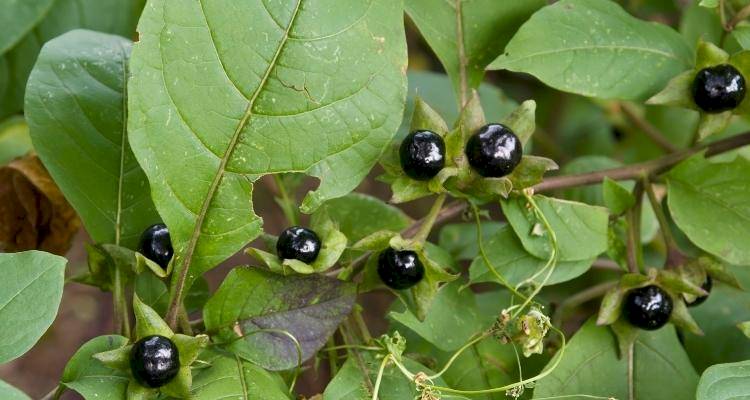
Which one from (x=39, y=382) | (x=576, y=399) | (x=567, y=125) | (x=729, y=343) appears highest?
(x=576, y=399)

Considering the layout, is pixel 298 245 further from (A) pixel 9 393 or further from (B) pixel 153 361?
(A) pixel 9 393

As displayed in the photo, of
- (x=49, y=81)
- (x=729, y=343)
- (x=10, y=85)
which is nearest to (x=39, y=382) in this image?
(x=10, y=85)

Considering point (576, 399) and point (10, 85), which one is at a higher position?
point (10, 85)

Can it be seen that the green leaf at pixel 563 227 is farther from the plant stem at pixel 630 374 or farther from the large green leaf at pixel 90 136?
the large green leaf at pixel 90 136

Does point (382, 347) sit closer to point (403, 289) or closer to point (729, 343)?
point (403, 289)

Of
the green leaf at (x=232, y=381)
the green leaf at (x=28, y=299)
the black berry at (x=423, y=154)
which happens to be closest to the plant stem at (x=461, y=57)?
the black berry at (x=423, y=154)

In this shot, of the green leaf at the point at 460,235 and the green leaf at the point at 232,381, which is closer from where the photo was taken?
the green leaf at the point at 232,381

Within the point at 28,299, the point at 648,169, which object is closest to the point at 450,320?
the point at 648,169
